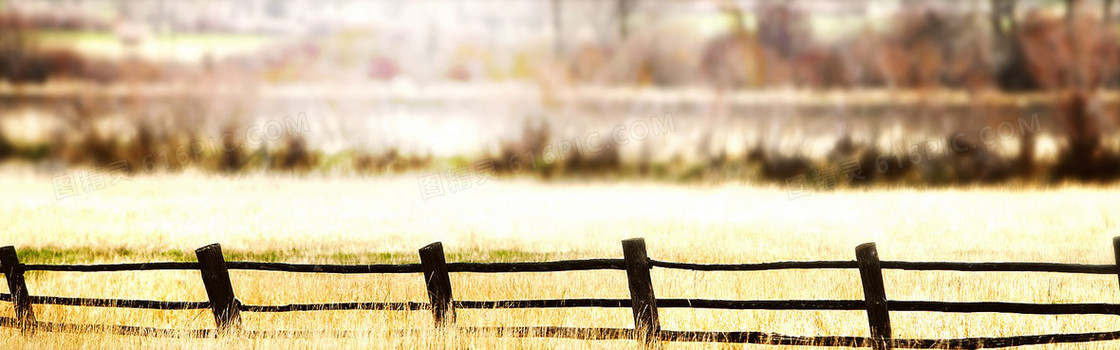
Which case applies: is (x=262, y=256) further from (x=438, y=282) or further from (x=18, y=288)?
(x=438, y=282)

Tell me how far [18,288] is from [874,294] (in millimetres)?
7639

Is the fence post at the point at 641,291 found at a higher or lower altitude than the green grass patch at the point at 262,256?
lower

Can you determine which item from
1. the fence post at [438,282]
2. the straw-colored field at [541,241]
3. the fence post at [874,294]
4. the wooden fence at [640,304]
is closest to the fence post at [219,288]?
the wooden fence at [640,304]

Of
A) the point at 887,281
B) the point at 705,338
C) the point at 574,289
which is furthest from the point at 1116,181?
the point at 705,338

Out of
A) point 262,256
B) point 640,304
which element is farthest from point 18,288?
point 640,304

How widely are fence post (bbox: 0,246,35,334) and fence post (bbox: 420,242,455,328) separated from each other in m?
3.99

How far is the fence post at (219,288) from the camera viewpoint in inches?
326

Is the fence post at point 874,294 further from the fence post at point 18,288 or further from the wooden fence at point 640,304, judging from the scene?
the fence post at point 18,288

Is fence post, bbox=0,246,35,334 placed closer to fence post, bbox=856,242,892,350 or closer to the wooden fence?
Result: the wooden fence

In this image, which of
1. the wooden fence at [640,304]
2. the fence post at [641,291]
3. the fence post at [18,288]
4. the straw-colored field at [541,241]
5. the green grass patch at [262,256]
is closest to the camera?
the wooden fence at [640,304]

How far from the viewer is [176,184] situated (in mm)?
20359

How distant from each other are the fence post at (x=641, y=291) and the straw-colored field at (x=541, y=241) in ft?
0.65

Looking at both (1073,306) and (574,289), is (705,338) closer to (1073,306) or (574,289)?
(1073,306)

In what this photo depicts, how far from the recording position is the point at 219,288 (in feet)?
27.3
